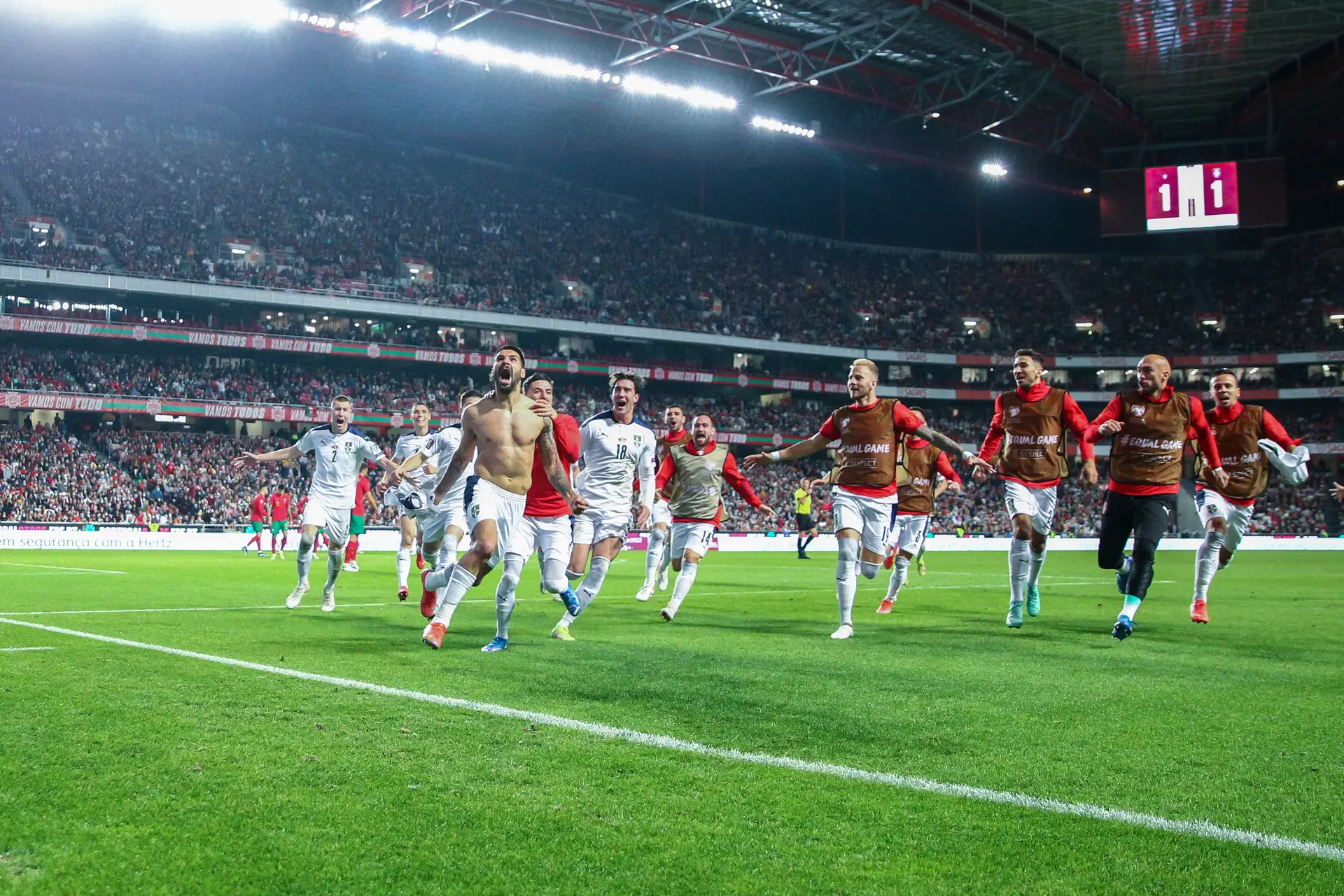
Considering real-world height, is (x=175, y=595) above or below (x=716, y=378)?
below

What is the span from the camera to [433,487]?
14773mm

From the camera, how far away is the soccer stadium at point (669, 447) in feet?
14.6

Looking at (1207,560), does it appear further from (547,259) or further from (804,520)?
(547,259)

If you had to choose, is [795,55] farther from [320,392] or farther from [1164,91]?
[320,392]

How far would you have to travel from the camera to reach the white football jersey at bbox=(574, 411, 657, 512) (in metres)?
11.9

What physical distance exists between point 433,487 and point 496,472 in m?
5.60

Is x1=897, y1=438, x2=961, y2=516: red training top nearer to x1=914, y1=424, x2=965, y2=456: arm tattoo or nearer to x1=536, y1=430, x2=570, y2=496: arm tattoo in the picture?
x1=914, y1=424, x2=965, y2=456: arm tattoo

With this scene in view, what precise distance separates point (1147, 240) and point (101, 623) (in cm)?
6826

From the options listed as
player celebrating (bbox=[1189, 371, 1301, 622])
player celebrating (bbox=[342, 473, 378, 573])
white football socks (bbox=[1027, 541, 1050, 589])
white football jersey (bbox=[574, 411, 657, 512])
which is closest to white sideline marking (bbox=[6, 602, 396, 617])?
white football jersey (bbox=[574, 411, 657, 512])

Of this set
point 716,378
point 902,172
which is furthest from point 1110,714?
point 902,172

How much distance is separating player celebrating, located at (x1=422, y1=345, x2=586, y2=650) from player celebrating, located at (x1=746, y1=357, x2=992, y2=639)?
8.92 ft

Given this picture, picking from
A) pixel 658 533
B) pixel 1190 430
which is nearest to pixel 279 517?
pixel 658 533

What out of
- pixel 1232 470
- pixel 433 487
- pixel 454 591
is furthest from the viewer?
pixel 433 487

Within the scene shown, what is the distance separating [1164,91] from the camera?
4781cm
